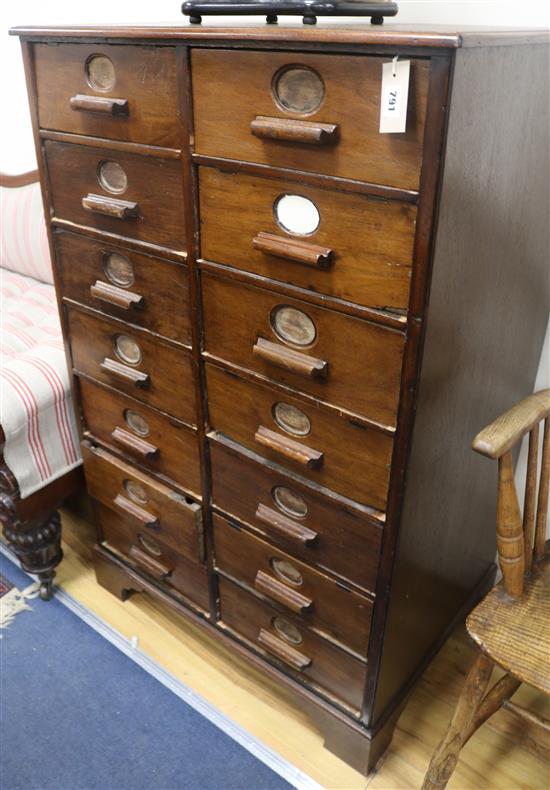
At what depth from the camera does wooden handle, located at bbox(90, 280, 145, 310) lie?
1161 mm

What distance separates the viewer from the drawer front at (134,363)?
1.18m

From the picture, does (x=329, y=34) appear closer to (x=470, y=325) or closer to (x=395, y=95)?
(x=395, y=95)

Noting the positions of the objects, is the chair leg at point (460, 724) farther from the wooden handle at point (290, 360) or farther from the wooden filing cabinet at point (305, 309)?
the wooden handle at point (290, 360)

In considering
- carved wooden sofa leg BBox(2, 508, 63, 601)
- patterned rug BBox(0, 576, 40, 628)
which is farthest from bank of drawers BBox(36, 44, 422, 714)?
patterned rug BBox(0, 576, 40, 628)

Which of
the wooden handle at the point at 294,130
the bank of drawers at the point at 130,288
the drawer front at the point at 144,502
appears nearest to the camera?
the wooden handle at the point at 294,130

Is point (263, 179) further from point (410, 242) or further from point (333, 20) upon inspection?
point (333, 20)

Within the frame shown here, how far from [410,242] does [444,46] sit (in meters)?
0.21

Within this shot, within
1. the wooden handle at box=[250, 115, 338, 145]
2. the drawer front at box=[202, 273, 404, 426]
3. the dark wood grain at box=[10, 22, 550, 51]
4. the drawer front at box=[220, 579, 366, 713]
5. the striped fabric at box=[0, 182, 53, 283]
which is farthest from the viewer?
the striped fabric at box=[0, 182, 53, 283]

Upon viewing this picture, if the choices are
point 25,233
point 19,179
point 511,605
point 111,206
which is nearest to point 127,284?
point 111,206

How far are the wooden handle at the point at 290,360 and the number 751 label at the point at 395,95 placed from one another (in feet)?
1.09

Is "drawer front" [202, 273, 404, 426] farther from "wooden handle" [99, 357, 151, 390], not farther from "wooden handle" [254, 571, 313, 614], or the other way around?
"wooden handle" [254, 571, 313, 614]

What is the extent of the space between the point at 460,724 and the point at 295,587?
353 millimetres

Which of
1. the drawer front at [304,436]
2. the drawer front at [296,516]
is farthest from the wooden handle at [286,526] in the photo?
the drawer front at [304,436]

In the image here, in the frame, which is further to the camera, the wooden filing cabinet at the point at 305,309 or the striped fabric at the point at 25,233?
the striped fabric at the point at 25,233
